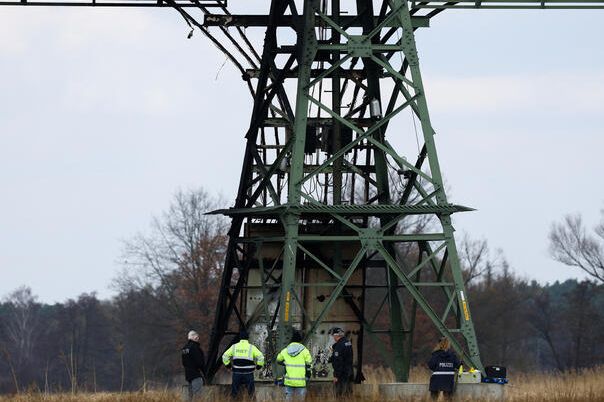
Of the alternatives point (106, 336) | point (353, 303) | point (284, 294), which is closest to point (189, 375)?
point (284, 294)

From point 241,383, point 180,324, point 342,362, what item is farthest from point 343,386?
point 180,324

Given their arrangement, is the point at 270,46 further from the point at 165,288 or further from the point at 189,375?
the point at 165,288

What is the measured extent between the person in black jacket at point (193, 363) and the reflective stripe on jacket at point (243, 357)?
1.13 m

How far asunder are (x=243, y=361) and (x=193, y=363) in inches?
60.4

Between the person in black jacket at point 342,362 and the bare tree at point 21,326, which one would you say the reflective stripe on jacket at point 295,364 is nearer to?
the person in black jacket at point 342,362

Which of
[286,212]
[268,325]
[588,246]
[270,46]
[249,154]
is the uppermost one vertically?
[588,246]

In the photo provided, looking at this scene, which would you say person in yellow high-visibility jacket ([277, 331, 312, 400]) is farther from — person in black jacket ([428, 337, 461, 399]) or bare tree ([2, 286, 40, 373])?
bare tree ([2, 286, 40, 373])

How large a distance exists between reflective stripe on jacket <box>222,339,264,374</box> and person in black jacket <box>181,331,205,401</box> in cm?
113

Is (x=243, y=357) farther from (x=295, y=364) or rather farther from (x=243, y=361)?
(x=295, y=364)

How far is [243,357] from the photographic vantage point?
26.6 meters

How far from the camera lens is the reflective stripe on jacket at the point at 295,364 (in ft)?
86.2

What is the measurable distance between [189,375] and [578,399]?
7.91m

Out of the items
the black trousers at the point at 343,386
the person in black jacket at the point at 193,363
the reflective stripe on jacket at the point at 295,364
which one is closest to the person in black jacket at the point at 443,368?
the black trousers at the point at 343,386

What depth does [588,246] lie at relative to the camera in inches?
3671
